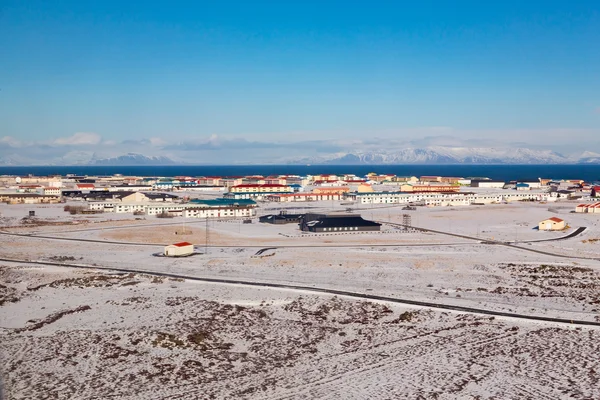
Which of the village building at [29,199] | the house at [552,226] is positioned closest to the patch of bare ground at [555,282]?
the house at [552,226]

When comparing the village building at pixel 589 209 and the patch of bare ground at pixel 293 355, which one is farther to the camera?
the village building at pixel 589 209

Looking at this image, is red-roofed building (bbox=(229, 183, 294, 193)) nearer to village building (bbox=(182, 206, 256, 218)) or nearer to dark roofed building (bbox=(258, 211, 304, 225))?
village building (bbox=(182, 206, 256, 218))

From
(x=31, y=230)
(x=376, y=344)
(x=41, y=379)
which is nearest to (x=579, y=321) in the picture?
(x=376, y=344)

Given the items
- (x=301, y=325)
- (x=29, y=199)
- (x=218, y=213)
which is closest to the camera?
(x=301, y=325)

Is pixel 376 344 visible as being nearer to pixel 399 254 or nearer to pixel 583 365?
pixel 583 365

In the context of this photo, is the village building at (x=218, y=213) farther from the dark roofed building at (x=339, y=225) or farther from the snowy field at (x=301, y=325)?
the snowy field at (x=301, y=325)

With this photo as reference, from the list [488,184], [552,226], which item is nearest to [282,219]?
[552,226]

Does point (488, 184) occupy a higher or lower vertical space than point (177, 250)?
higher

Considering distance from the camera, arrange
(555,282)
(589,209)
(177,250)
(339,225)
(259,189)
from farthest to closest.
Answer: (259,189)
(589,209)
(339,225)
(177,250)
(555,282)

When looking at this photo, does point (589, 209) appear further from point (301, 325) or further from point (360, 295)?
point (301, 325)
